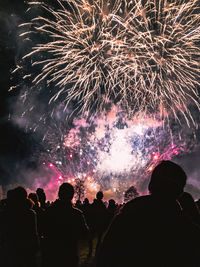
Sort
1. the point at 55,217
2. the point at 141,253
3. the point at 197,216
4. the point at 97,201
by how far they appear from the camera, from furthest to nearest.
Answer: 1. the point at 97,201
2. the point at 55,217
3. the point at 197,216
4. the point at 141,253

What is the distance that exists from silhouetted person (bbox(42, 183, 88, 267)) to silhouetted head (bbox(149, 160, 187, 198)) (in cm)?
233

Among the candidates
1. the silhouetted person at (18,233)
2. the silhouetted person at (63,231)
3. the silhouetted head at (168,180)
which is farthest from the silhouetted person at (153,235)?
the silhouetted person at (18,233)

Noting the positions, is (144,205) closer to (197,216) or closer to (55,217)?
(197,216)

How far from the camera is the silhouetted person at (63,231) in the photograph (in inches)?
146

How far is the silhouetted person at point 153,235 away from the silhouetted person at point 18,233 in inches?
105

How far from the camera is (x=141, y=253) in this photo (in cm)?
175

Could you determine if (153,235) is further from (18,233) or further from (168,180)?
(18,233)

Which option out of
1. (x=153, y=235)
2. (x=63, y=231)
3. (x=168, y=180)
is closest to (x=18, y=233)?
(x=63, y=231)

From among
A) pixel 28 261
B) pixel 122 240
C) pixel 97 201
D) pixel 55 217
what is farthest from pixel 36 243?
pixel 97 201

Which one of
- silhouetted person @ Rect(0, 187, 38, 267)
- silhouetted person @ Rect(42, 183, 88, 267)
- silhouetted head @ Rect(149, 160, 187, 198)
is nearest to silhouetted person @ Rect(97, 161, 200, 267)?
silhouetted head @ Rect(149, 160, 187, 198)

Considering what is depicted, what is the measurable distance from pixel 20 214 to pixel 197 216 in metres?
2.65

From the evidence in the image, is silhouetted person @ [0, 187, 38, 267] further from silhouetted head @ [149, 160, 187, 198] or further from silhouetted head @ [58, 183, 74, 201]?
silhouetted head @ [149, 160, 187, 198]

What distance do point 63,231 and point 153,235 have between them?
2.37 meters

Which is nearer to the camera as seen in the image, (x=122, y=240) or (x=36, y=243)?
(x=122, y=240)
